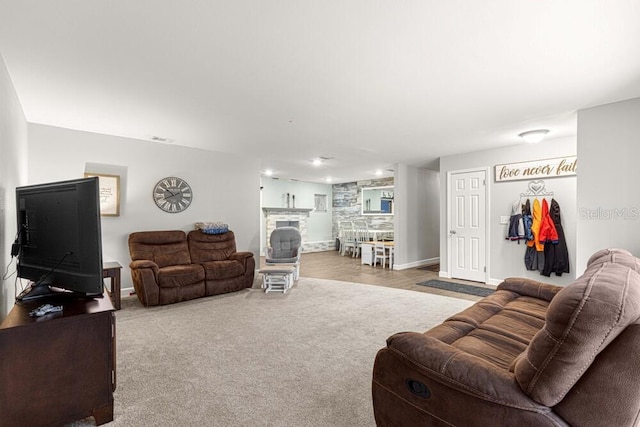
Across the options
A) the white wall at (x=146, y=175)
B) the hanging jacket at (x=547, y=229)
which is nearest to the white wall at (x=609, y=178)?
the hanging jacket at (x=547, y=229)

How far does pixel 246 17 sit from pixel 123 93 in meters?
1.88

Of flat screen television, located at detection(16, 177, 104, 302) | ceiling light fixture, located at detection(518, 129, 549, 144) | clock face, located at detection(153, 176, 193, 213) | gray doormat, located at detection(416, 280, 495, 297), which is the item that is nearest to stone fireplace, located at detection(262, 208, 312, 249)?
clock face, located at detection(153, 176, 193, 213)

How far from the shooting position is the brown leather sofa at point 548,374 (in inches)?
36.2

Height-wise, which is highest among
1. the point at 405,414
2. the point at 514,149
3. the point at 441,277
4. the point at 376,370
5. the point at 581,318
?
the point at 514,149

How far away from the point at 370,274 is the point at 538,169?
338 cm

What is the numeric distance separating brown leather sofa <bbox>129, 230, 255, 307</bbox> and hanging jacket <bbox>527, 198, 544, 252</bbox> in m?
4.38

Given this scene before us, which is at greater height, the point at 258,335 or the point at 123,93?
the point at 123,93

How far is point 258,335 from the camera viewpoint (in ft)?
9.96

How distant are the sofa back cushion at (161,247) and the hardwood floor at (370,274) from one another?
2329 millimetres

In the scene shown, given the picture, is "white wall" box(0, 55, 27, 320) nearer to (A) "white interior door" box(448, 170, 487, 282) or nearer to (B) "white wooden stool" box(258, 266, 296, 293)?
(B) "white wooden stool" box(258, 266, 296, 293)

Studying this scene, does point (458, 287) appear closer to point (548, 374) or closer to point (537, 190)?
point (537, 190)

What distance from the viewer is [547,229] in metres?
4.64

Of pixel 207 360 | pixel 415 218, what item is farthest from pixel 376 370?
pixel 415 218

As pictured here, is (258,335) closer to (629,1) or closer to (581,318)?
(581,318)
